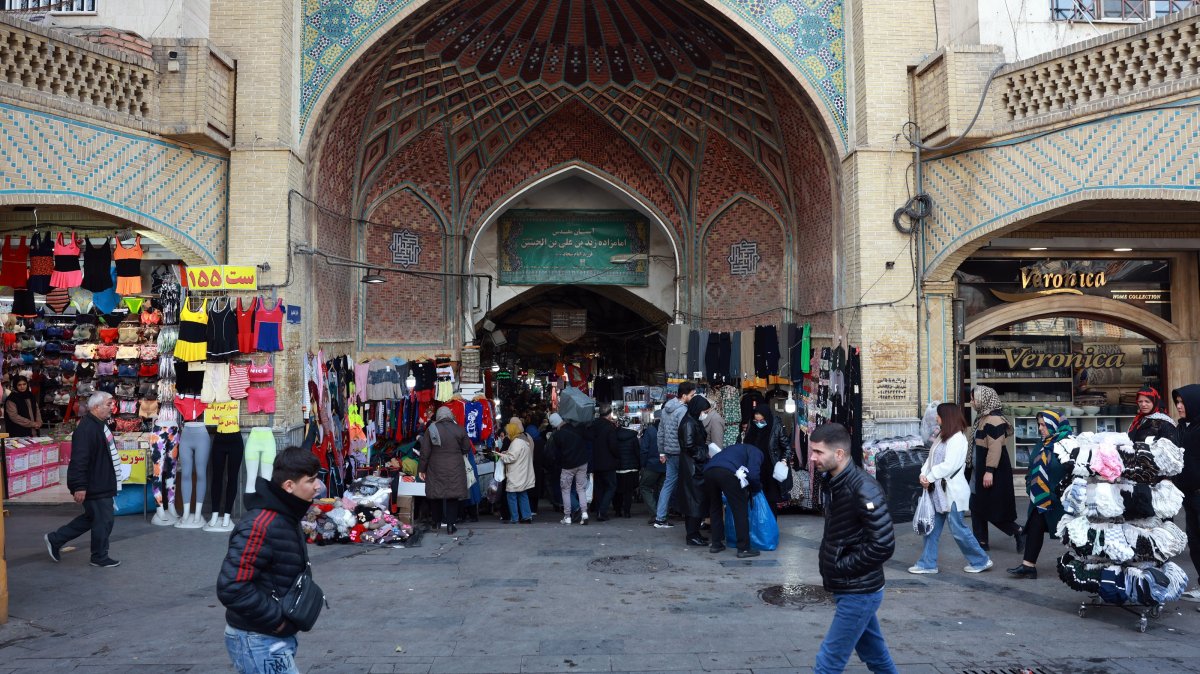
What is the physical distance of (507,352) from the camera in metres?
17.9

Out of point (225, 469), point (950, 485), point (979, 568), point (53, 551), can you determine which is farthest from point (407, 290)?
point (979, 568)

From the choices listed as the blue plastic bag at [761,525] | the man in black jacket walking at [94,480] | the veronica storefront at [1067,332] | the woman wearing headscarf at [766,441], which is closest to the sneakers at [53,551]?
the man in black jacket walking at [94,480]

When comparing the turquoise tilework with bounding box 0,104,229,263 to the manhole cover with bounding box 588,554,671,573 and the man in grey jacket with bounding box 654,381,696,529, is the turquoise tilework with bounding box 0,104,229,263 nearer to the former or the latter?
the man in grey jacket with bounding box 654,381,696,529

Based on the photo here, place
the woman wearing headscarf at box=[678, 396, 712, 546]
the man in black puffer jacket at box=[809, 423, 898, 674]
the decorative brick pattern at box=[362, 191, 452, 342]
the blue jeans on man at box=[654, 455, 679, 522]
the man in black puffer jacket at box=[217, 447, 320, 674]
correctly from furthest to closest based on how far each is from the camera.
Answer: the decorative brick pattern at box=[362, 191, 452, 342], the blue jeans on man at box=[654, 455, 679, 522], the woman wearing headscarf at box=[678, 396, 712, 546], the man in black puffer jacket at box=[809, 423, 898, 674], the man in black puffer jacket at box=[217, 447, 320, 674]

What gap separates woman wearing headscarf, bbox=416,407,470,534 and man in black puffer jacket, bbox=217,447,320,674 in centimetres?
486

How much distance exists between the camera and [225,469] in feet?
26.0

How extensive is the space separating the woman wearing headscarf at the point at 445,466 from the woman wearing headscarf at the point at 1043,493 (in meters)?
4.75

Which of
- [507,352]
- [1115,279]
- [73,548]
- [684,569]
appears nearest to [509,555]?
[684,569]

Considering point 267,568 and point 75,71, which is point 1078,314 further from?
point 75,71

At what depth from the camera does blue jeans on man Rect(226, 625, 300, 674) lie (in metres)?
2.76

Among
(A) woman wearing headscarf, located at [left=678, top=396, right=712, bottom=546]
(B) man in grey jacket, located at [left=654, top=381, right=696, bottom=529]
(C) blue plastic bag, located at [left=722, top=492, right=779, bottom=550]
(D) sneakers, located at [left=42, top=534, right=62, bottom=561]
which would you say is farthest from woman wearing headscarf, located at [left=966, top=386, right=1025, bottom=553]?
(D) sneakers, located at [left=42, top=534, right=62, bottom=561]

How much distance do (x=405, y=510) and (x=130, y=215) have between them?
12.3 ft

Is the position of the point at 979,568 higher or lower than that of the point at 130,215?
lower

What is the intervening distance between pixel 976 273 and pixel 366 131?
26.1 ft
